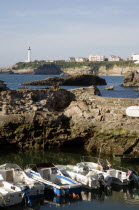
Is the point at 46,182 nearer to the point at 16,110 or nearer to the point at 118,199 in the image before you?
the point at 118,199

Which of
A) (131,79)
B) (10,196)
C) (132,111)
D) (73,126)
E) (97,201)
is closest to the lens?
(10,196)

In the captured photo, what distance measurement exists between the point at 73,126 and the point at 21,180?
33.4ft

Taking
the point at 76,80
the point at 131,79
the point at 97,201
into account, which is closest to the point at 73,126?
the point at 97,201

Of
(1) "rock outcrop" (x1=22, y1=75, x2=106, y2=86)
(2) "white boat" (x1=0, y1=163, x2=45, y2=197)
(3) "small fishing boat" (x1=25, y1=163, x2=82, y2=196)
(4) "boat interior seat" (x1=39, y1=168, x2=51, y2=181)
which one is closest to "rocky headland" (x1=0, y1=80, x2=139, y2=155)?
(3) "small fishing boat" (x1=25, y1=163, x2=82, y2=196)

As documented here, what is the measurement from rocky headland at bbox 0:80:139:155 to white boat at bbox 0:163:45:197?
26.4 feet

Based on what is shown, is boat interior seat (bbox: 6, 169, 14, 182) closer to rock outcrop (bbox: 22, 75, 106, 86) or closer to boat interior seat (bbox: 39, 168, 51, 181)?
boat interior seat (bbox: 39, 168, 51, 181)

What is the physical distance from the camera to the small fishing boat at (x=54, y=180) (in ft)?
68.3

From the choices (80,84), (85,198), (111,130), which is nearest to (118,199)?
(85,198)

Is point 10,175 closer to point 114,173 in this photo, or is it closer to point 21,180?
point 21,180

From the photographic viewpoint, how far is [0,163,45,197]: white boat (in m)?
20.4

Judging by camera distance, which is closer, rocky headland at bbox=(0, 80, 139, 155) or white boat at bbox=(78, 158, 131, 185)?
white boat at bbox=(78, 158, 131, 185)

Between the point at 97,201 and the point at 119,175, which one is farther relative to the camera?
the point at 119,175

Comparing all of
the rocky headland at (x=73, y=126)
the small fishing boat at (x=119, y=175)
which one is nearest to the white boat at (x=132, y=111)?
the rocky headland at (x=73, y=126)

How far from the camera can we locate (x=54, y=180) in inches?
893
